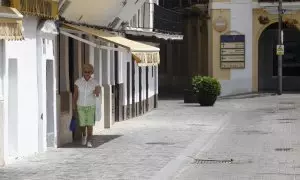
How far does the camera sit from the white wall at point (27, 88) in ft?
48.5

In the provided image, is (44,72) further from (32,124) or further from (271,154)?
(271,154)

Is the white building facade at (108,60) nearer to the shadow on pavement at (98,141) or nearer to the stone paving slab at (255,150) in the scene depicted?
the shadow on pavement at (98,141)

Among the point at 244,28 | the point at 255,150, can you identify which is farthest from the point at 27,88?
the point at 244,28

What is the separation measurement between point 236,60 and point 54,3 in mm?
26906

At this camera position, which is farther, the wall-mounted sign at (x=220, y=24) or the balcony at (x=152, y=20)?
the wall-mounted sign at (x=220, y=24)

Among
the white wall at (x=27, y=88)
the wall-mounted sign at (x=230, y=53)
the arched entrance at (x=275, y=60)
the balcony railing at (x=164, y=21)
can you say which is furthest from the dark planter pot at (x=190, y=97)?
the white wall at (x=27, y=88)

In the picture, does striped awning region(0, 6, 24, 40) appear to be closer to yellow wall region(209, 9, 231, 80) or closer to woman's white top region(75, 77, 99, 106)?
woman's white top region(75, 77, 99, 106)

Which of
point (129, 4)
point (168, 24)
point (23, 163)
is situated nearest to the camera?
point (23, 163)

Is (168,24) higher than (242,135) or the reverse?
higher

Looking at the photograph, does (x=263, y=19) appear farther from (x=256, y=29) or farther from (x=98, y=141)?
(x=98, y=141)

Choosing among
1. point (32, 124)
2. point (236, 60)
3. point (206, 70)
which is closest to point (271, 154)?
point (32, 124)

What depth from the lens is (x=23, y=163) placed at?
1447 centimetres

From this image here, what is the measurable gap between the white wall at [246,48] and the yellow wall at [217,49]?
0.26 meters

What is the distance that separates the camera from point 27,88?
50.4 feet
